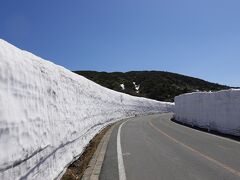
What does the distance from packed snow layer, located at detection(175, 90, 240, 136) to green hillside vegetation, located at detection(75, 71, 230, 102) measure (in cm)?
7581

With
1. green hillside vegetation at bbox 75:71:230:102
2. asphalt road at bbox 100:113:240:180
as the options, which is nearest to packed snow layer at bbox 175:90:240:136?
asphalt road at bbox 100:113:240:180

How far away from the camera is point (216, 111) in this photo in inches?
846

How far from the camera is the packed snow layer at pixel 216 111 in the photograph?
1839 centimetres

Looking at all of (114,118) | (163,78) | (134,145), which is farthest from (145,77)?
(134,145)

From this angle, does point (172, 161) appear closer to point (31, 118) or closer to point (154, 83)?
point (31, 118)

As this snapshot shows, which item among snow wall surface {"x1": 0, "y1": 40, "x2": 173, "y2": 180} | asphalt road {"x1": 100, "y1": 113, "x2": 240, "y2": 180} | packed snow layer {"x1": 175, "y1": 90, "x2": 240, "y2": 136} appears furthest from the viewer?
packed snow layer {"x1": 175, "y1": 90, "x2": 240, "y2": 136}

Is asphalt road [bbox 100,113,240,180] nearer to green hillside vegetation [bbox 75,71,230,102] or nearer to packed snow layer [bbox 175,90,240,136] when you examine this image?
packed snow layer [bbox 175,90,240,136]

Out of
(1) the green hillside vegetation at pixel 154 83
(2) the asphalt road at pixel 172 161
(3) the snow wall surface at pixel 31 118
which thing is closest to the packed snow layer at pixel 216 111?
(2) the asphalt road at pixel 172 161

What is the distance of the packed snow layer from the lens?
1839cm

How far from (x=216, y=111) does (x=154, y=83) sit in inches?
4238

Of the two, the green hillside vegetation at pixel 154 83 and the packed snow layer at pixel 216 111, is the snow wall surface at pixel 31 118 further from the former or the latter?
the green hillside vegetation at pixel 154 83

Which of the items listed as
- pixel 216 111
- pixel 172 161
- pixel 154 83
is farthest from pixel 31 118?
pixel 154 83

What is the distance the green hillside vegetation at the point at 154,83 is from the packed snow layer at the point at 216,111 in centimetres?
7581

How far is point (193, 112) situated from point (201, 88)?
11411 cm
